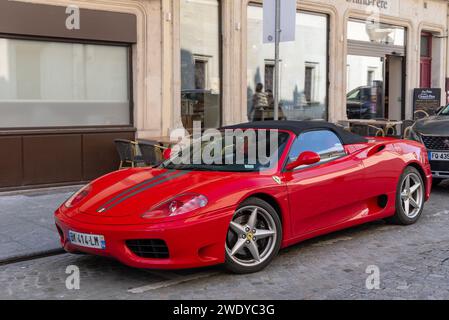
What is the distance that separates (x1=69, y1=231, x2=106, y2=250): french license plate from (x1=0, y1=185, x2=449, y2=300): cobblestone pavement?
358mm

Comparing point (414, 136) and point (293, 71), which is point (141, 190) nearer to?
point (414, 136)

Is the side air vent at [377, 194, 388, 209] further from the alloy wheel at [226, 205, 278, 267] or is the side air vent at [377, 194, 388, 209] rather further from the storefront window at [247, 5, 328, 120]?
the storefront window at [247, 5, 328, 120]

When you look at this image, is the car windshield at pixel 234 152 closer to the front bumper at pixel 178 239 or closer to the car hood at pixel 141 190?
the car hood at pixel 141 190

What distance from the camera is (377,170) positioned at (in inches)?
252

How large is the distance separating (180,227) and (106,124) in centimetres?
609

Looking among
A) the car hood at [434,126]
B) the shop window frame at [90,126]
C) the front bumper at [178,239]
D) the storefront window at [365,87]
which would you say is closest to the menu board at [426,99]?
the storefront window at [365,87]

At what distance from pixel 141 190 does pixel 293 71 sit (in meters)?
9.13

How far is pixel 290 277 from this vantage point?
502 cm

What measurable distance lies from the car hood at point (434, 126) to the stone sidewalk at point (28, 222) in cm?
583

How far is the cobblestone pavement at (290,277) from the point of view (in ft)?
15.2

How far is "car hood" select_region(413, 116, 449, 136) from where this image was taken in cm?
916

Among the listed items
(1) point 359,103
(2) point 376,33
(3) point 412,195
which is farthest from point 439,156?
(2) point 376,33
